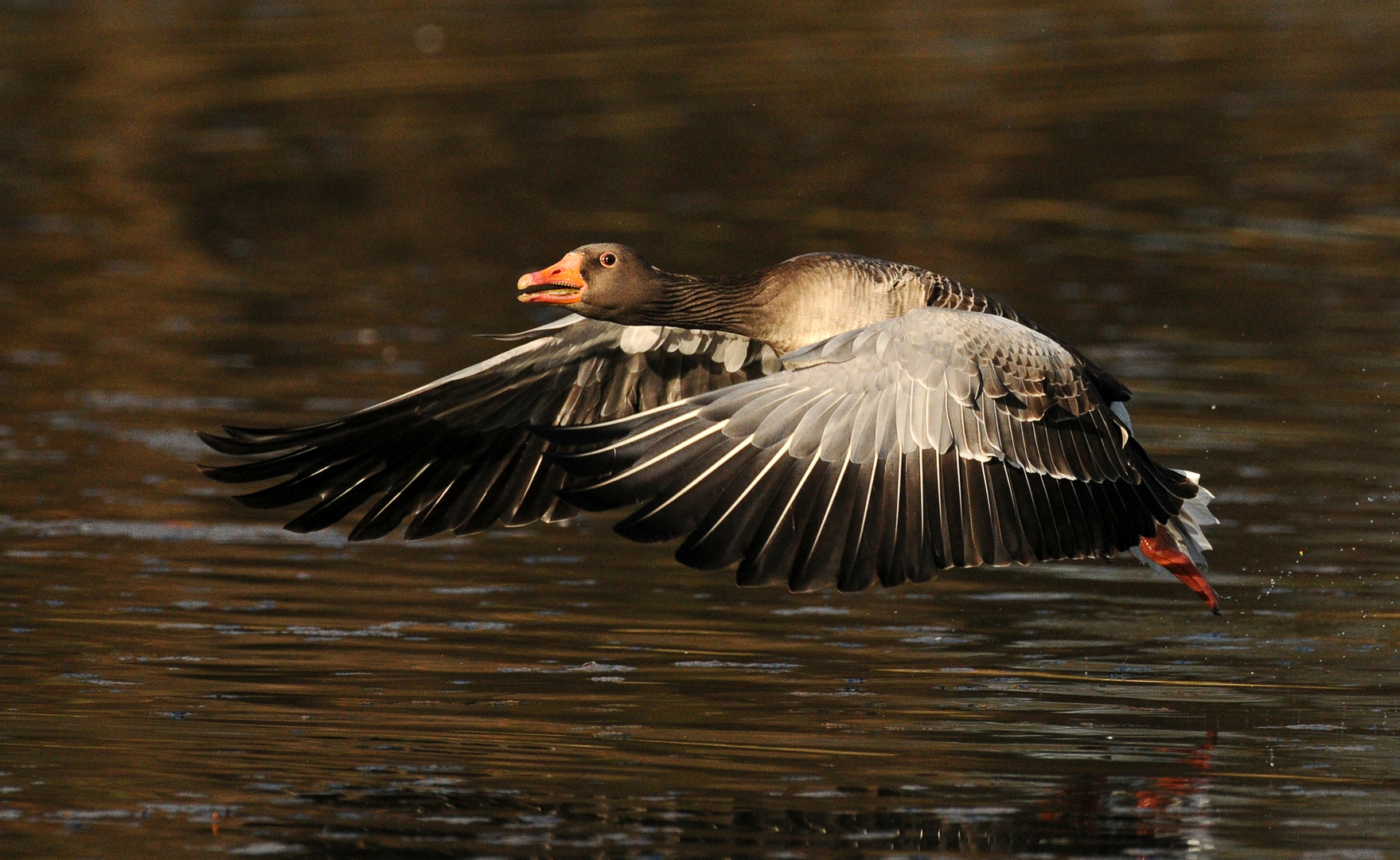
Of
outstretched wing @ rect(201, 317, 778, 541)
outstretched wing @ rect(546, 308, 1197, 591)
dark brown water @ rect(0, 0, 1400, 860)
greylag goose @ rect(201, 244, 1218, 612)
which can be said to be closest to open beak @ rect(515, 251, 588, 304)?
greylag goose @ rect(201, 244, 1218, 612)

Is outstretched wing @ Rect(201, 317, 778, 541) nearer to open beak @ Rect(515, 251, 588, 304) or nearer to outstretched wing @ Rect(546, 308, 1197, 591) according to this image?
open beak @ Rect(515, 251, 588, 304)

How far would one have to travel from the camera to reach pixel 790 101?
2648 cm

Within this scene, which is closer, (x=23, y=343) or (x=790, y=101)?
(x=23, y=343)

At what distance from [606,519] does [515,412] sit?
7.47 ft

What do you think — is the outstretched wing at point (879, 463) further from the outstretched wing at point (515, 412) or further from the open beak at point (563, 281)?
the outstretched wing at point (515, 412)

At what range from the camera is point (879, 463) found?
7758mm

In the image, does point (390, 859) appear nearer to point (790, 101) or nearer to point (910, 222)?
point (910, 222)

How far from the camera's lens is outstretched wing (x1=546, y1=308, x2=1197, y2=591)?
746 cm

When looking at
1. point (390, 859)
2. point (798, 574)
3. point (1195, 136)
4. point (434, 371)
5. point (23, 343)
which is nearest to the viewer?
point (390, 859)

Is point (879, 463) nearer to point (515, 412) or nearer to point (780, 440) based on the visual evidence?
point (780, 440)

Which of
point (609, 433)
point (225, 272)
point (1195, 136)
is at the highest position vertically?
point (1195, 136)

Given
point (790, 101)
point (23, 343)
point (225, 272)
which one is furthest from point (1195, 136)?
point (23, 343)

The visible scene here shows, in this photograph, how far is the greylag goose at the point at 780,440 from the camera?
754 cm

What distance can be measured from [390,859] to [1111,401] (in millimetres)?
3800
